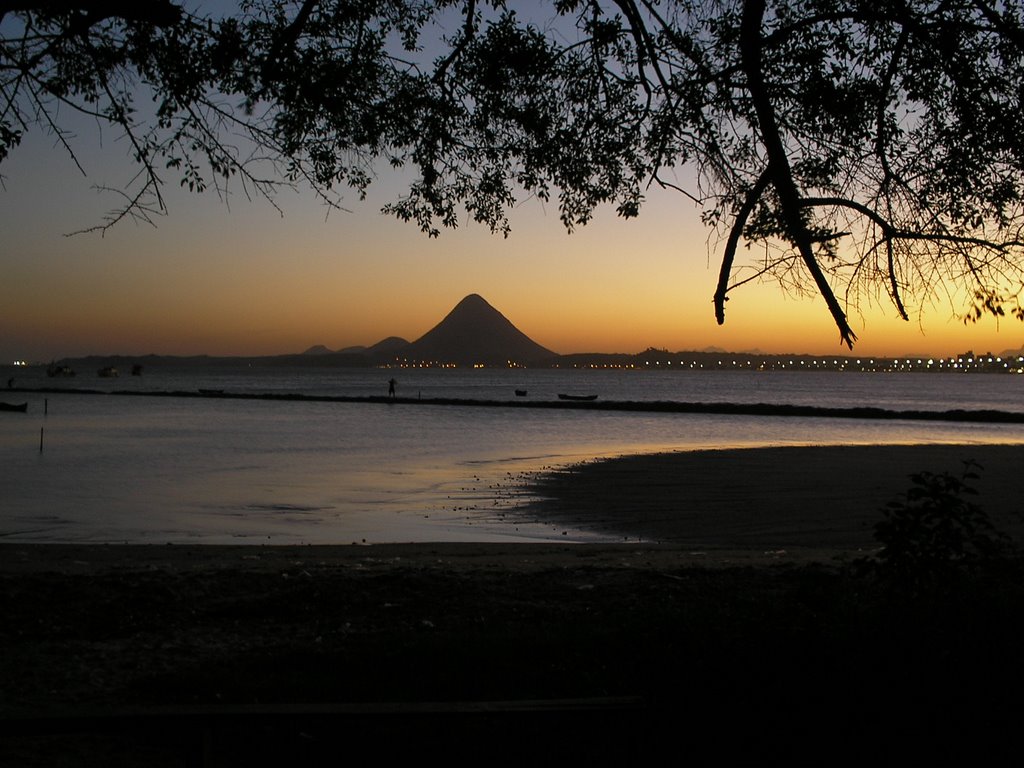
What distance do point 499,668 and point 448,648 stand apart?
50cm

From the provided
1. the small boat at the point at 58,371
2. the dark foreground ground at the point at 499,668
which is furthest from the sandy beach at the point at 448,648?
the small boat at the point at 58,371

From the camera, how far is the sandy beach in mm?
4383

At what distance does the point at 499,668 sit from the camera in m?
6.06

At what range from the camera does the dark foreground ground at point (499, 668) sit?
13.9 ft

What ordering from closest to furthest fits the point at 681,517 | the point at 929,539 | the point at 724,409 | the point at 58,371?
the point at 929,539, the point at 681,517, the point at 724,409, the point at 58,371

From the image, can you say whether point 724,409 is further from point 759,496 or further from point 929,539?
point 929,539

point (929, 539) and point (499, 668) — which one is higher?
point (929, 539)

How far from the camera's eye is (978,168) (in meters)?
7.27

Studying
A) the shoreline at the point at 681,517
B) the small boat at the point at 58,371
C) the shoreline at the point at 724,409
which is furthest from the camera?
the small boat at the point at 58,371

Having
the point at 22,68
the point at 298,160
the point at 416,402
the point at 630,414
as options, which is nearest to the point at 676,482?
the point at 298,160

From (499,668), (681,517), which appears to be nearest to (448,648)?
(499,668)

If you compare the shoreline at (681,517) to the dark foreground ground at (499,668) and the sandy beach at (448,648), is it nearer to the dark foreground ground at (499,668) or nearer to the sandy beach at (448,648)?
the sandy beach at (448,648)

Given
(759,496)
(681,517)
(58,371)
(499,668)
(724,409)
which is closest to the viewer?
(499,668)

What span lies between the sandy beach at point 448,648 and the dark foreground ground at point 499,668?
0.05ft
